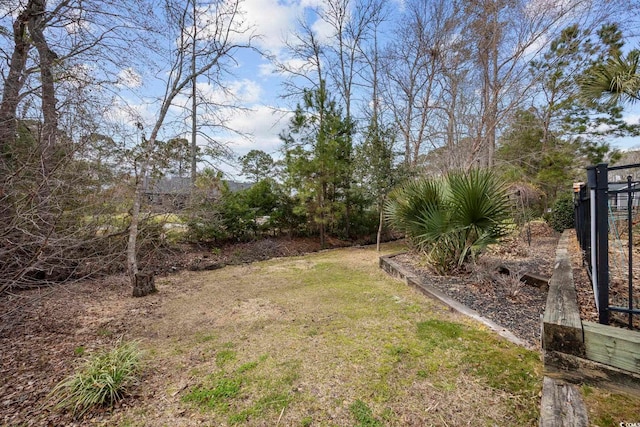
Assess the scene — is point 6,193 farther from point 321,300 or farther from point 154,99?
point 321,300

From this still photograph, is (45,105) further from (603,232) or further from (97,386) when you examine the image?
(603,232)

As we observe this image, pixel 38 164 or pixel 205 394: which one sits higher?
pixel 38 164

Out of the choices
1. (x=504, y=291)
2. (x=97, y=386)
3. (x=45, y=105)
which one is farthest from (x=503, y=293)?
(x=45, y=105)

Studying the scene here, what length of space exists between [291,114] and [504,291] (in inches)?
302

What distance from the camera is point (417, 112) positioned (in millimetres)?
9953

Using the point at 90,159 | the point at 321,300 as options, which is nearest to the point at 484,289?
the point at 321,300

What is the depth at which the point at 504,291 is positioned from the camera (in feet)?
10.6

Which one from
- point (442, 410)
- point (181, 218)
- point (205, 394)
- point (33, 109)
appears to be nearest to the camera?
point (442, 410)

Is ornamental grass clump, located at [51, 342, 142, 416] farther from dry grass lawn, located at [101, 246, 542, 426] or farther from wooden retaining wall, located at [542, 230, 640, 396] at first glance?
wooden retaining wall, located at [542, 230, 640, 396]

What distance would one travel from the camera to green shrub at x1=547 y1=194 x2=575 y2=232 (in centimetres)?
816

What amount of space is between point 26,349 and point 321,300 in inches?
117

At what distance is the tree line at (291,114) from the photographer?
300 centimetres

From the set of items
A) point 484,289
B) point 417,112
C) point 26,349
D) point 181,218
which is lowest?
point 26,349

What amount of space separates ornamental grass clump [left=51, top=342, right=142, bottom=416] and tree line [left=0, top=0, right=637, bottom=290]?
129 centimetres
